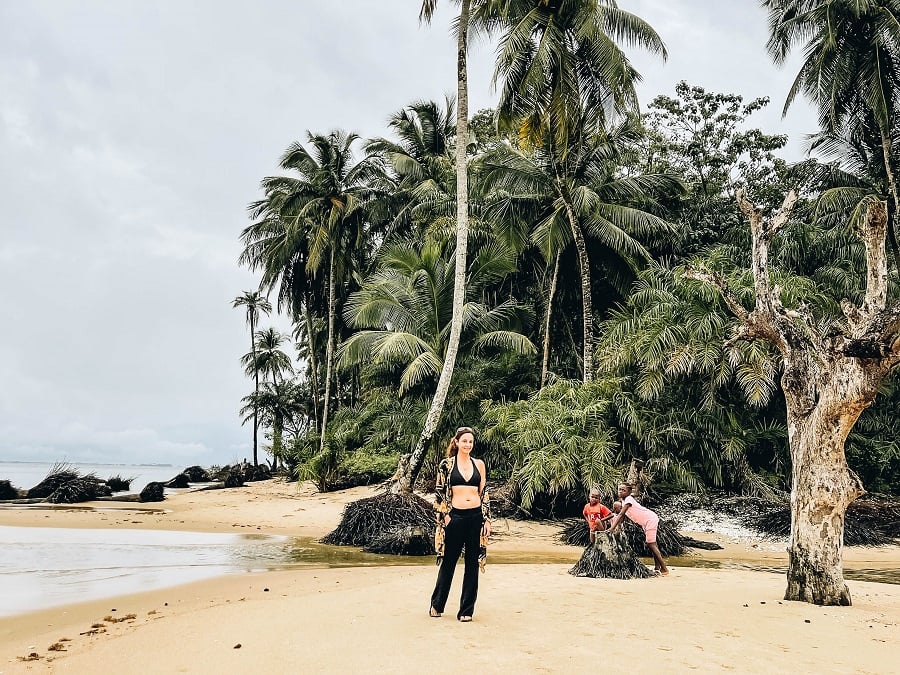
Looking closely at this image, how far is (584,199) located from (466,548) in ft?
50.6

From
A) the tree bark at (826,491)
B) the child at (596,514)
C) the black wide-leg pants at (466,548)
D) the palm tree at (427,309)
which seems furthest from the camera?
the palm tree at (427,309)

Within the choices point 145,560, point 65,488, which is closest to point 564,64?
point 145,560

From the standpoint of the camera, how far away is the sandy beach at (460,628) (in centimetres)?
493

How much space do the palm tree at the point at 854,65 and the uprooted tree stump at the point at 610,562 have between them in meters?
15.3

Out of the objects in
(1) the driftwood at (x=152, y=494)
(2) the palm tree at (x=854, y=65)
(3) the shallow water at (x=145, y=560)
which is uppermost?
(2) the palm tree at (x=854, y=65)

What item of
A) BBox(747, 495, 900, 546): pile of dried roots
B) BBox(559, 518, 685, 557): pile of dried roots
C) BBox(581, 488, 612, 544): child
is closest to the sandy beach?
BBox(581, 488, 612, 544): child

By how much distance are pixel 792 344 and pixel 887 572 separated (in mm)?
5895

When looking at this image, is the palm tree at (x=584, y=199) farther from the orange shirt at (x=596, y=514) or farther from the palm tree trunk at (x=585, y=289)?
the orange shirt at (x=596, y=514)

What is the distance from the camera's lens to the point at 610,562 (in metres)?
9.19

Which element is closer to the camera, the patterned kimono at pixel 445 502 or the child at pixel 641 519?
the patterned kimono at pixel 445 502

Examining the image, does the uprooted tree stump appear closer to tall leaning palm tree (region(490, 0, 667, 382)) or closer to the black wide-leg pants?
the black wide-leg pants

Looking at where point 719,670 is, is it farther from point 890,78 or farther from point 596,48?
point 890,78

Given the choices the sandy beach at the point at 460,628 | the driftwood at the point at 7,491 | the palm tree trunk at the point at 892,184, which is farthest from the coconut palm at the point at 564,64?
the driftwood at the point at 7,491

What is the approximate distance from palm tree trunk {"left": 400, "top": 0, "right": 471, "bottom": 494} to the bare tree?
9.45 metres
